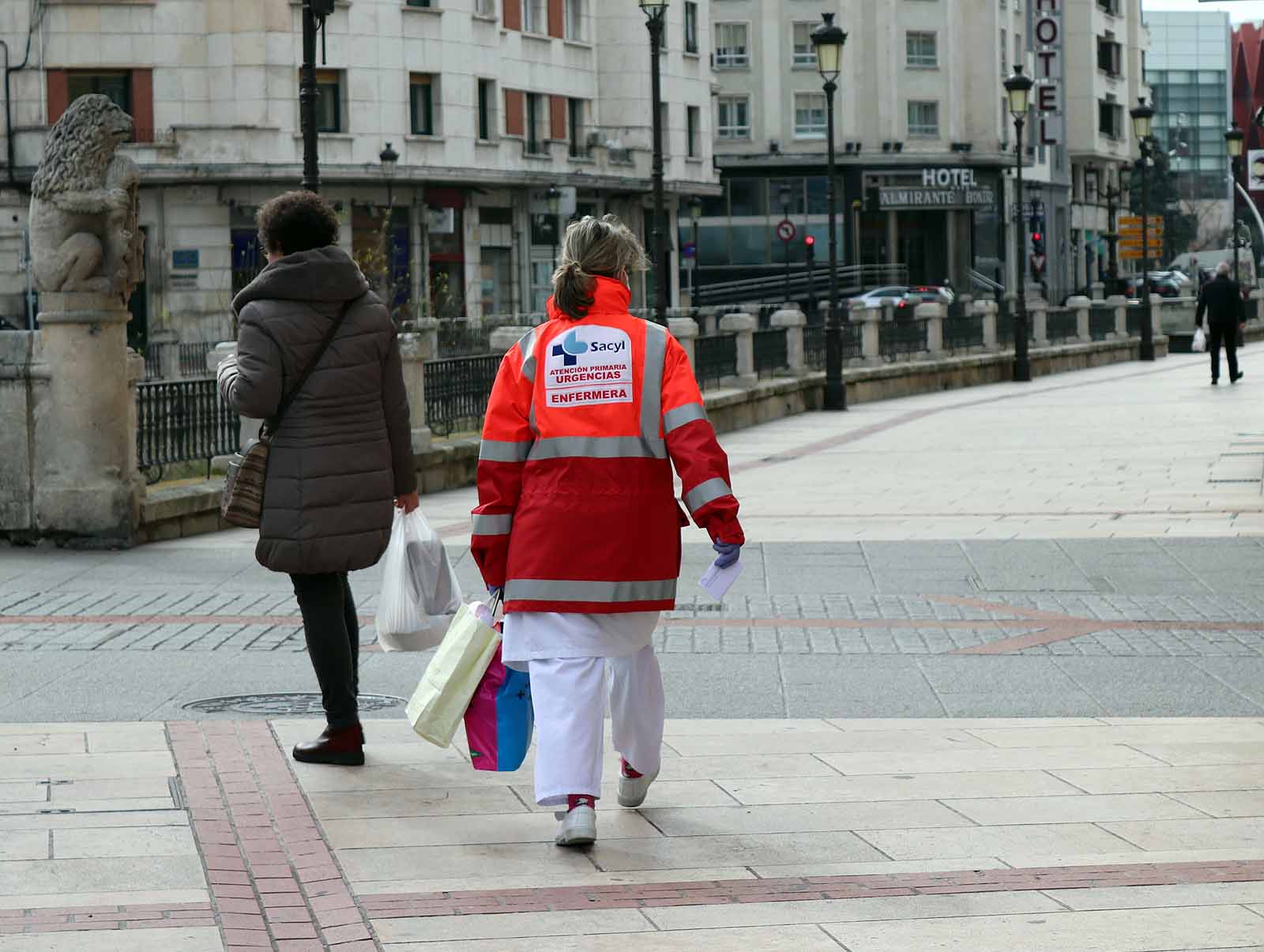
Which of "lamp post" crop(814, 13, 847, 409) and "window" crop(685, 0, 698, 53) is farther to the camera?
"window" crop(685, 0, 698, 53)

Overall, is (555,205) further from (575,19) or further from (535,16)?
(575,19)

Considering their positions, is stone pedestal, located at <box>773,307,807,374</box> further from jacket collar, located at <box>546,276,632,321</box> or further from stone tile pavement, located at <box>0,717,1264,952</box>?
jacket collar, located at <box>546,276,632,321</box>

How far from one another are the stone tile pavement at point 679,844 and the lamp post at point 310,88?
25.4ft

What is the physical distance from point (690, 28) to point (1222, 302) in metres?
32.7

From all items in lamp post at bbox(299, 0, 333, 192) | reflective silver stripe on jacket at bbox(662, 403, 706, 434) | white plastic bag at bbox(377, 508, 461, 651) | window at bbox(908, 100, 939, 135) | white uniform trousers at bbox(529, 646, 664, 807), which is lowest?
white uniform trousers at bbox(529, 646, 664, 807)

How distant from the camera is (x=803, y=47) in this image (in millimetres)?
75750

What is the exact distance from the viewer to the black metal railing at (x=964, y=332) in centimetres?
3962

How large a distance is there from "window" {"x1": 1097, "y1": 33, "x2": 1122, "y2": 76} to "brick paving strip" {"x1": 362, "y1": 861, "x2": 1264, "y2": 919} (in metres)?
87.6

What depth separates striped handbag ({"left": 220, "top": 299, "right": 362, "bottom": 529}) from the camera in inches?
269

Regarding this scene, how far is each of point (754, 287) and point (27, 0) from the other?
31713 millimetres

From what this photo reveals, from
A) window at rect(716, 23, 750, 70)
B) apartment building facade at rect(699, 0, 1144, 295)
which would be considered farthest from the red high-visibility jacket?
window at rect(716, 23, 750, 70)

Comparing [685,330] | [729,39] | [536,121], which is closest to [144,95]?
[536,121]

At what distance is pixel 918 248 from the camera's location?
75.7 meters

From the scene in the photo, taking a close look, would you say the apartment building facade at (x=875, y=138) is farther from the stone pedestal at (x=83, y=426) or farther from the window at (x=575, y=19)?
the stone pedestal at (x=83, y=426)
